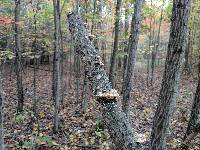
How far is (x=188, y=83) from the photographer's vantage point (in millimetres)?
23906

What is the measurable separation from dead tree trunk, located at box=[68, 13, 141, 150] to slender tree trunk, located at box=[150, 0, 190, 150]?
87cm

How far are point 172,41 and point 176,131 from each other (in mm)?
7047

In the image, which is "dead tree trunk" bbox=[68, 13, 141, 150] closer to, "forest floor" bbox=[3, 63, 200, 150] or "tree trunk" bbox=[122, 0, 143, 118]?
"forest floor" bbox=[3, 63, 200, 150]

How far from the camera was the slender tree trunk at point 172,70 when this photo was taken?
4621mm

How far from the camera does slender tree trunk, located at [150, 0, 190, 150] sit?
462cm

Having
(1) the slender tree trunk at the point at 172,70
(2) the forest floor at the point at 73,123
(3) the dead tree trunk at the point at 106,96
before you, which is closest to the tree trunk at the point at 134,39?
(2) the forest floor at the point at 73,123

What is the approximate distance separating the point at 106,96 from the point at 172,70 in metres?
1.16

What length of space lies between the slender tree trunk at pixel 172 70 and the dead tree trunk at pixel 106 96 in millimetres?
874

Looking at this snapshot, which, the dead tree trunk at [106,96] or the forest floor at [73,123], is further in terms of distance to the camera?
the forest floor at [73,123]

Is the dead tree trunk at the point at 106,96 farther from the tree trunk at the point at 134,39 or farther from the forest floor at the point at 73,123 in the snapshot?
the tree trunk at the point at 134,39

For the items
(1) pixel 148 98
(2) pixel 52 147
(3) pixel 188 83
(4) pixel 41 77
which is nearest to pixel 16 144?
(2) pixel 52 147

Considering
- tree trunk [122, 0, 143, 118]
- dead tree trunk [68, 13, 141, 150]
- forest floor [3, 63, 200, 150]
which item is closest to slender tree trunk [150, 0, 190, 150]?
dead tree trunk [68, 13, 141, 150]

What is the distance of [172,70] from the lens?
4.82 m

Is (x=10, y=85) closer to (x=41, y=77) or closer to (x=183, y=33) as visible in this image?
(x=41, y=77)
